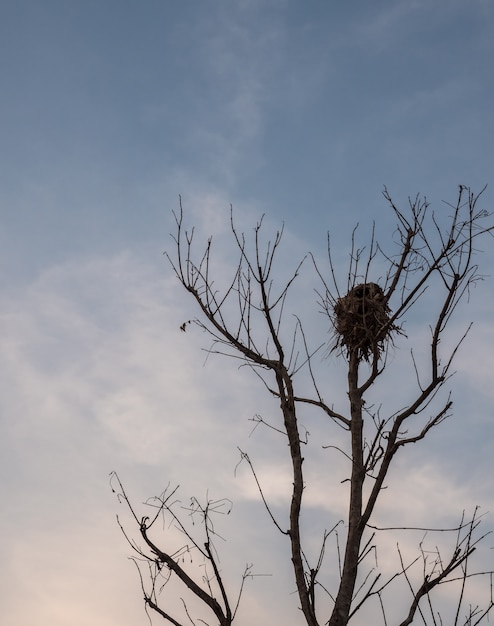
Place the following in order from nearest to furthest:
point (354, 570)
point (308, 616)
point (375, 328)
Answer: point (308, 616)
point (354, 570)
point (375, 328)

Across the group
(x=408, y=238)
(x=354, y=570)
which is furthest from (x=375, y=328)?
(x=354, y=570)

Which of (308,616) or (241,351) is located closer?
(308,616)

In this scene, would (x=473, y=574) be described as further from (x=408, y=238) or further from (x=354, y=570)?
(x=408, y=238)

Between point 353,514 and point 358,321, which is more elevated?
point 358,321

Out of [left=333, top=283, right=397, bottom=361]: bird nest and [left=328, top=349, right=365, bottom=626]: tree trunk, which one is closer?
[left=328, top=349, right=365, bottom=626]: tree trunk

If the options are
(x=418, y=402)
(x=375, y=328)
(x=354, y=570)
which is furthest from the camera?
(x=375, y=328)

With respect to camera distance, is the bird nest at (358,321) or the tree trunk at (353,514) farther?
the bird nest at (358,321)

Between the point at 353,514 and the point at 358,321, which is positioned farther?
the point at 358,321

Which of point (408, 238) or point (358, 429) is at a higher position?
point (408, 238)

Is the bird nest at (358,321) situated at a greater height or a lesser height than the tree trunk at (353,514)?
greater

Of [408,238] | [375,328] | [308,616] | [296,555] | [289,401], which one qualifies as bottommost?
[308,616]

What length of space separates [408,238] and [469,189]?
47cm

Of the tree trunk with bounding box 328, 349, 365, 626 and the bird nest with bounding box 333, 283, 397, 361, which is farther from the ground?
the bird nest with bounding box 333, 283, 397, 361

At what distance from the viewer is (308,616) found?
3.90m
